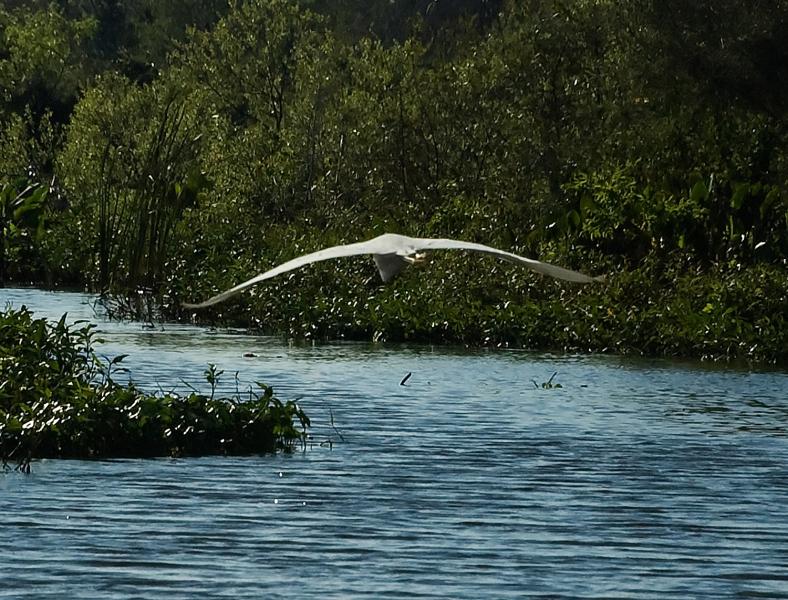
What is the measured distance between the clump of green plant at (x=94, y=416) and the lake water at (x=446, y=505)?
28 cm

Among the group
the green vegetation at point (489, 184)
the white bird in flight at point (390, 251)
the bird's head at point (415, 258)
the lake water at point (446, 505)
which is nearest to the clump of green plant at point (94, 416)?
the lake water at point (446, 505)

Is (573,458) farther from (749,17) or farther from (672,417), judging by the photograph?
(749,17)

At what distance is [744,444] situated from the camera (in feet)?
70.1

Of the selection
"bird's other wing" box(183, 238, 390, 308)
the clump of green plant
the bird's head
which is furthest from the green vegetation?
"bird's other wing" box(183, 238, 390, 308)

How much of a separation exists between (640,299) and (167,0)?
82248mm

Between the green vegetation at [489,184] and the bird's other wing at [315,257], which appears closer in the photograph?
the bird's other wing at [315,257]

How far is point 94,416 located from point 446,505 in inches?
143

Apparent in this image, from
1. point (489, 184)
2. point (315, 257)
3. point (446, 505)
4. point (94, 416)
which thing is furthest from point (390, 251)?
point (489, 184)

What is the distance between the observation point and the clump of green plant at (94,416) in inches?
699

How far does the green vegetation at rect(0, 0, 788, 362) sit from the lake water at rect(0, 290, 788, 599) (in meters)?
6.22

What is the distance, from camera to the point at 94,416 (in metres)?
18.1

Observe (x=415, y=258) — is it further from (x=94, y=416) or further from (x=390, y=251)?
(x=94, y=416)

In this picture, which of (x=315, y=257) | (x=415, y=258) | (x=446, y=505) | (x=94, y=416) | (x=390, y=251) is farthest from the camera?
(x=94, y=416)

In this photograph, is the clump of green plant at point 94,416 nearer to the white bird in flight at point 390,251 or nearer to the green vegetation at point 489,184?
the white bird in flight at point 390,251
